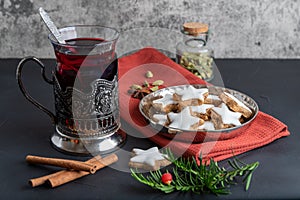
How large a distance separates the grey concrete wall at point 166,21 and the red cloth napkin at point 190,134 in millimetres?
240

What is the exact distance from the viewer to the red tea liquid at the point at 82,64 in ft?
3.38

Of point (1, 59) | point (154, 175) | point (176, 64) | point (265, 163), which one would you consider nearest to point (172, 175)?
point (154, 175)

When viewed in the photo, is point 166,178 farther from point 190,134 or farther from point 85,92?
point 85,92

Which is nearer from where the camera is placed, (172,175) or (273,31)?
(172,175)

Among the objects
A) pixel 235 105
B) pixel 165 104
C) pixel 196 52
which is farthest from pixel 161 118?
pixel 196 52

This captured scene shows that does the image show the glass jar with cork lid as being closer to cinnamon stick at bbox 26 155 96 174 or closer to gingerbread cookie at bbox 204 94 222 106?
gingerbread cookie at bbox 204 94 222 106

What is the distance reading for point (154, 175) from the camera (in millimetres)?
998

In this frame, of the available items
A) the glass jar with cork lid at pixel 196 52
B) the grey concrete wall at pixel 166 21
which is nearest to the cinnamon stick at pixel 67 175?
the glass jar with cork lid at pixel 196 52

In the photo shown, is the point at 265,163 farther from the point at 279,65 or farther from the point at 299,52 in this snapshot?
the point at 299,52

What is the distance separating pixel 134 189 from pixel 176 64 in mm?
582

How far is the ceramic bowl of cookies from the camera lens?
1.09m

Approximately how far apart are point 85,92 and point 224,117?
0.28 meters

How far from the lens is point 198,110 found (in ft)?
3.71

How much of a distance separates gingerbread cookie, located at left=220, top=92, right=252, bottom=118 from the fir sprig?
0.15 m
